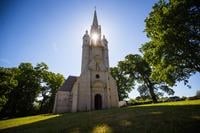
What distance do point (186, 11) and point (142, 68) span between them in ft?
99.4

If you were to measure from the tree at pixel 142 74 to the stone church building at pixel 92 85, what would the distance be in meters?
12.8

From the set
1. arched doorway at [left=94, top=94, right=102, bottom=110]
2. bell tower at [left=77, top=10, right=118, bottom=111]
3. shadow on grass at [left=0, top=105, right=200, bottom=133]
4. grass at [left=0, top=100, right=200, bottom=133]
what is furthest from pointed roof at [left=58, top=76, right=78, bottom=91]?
shadow on grass at [left=0, top=105, right=200, bottom=133]

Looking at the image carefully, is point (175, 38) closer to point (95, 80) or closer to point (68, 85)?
point (95, 80)

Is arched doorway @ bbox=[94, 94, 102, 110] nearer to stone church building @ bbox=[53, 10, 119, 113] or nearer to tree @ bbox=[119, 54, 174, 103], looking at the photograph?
stone church building @ bbox=[53, 10, 119, 113]

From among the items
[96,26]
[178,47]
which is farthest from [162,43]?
[96,26]

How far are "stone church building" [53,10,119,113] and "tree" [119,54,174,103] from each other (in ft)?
41.9

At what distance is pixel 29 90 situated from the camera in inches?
1758

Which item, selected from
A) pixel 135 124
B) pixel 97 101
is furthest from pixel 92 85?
pixel 135 124

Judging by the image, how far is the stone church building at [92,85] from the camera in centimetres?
2945

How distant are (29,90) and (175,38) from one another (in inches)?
1676

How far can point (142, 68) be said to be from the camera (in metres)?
43.7

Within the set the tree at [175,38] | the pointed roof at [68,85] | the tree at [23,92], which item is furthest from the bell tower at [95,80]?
the tree at [23,92]

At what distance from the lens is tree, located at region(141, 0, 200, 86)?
1441cm

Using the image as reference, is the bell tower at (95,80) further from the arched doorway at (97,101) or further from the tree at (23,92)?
the tree at (23,92)
